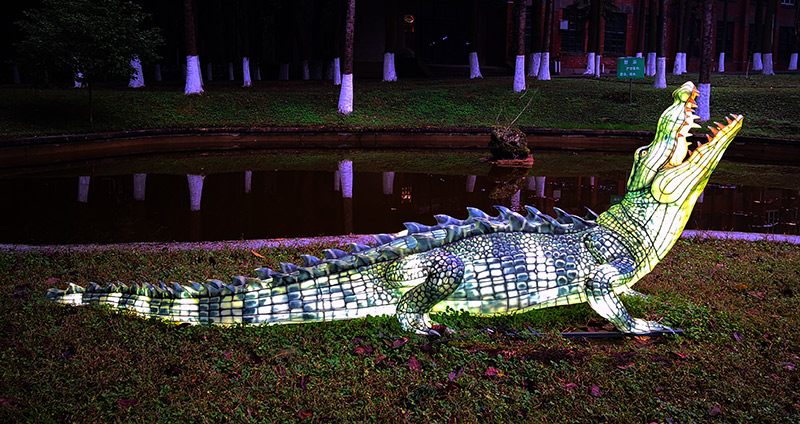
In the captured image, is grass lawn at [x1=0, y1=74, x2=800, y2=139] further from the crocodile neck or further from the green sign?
the crocodile neck

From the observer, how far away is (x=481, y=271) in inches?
193

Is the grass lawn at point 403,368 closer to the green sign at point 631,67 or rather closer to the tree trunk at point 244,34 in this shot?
the green sign at point 631,67

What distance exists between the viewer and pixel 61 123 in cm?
1922

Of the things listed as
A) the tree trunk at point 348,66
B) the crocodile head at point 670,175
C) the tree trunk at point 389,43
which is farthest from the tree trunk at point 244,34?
the crocodile head at point 670,175

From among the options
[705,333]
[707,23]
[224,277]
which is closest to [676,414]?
[705,333]

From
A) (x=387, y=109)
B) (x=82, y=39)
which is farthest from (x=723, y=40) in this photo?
(x=82, y=39)

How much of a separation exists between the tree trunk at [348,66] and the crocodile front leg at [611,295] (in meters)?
17.7

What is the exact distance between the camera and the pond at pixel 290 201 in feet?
30.8

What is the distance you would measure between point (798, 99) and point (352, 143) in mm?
15635

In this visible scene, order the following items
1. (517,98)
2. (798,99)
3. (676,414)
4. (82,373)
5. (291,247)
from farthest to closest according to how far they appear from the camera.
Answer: (517,98), (798,99), (291,247), (82,373), (676,414)

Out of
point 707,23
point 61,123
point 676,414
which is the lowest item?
point 676,414

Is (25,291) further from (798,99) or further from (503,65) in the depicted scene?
(503,65)

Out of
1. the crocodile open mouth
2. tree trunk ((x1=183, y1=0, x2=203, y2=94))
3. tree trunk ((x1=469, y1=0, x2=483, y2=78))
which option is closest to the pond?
the crocodile open mouth

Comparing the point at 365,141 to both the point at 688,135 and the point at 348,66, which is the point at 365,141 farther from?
the point at 688,135
